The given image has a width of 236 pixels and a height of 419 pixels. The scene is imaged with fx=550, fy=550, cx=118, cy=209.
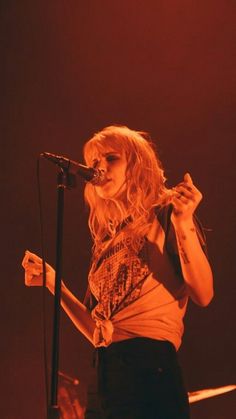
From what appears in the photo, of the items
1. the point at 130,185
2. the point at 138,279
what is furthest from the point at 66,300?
the point at 130,185

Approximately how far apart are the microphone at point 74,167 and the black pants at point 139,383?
1.37 feet

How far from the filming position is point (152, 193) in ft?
5.40

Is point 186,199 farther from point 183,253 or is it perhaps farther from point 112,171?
point 112,171

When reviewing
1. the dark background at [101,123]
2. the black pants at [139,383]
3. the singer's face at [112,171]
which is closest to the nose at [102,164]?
the singer's face at [112,171]

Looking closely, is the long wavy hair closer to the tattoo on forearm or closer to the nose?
the nose

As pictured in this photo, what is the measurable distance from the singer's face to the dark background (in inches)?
10.4

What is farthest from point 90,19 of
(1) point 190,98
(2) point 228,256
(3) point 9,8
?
(2) point 228,256

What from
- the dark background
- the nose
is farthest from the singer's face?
the dark background

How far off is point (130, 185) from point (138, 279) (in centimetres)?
34

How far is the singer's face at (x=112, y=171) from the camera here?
167cm

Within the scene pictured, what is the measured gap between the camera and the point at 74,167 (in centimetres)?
131

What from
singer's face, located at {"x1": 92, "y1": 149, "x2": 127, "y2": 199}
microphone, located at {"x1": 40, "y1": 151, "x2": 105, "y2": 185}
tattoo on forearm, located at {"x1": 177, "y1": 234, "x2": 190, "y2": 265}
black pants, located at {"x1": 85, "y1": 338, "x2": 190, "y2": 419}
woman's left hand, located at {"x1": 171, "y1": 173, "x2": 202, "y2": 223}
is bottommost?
black pants, located at {"x1": 85, "y1": 338, "x2": 190, "y2": 419}

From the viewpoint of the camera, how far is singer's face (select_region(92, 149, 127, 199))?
65.9 inches

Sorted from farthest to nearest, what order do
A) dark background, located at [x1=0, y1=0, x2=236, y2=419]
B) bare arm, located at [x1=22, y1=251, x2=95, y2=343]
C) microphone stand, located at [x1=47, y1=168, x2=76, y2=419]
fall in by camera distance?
1. dark background, located at [x1=0, y1=0, x2=236, y2=419]
2. bare arm, located at [x1=22, y1=251, x2=95, y2=343]
3. microphone stand, located at [x1=47, y1=168, x2=76, y2=419]
